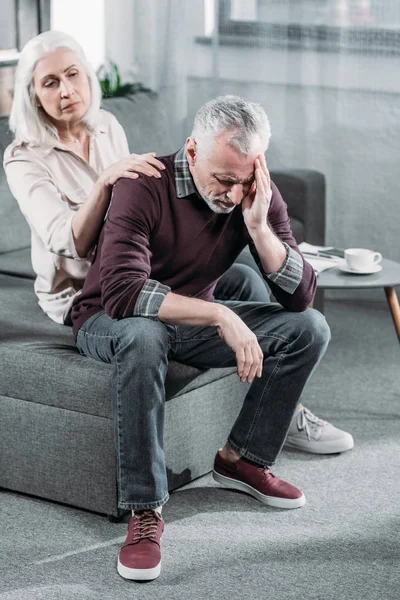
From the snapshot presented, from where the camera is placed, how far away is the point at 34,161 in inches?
103

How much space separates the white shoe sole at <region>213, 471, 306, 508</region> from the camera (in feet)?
7.77

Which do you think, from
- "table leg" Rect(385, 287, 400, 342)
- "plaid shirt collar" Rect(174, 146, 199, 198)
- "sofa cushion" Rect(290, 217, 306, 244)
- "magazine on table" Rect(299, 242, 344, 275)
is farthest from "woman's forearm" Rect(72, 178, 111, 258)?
"sofa cushion" Rect(290, 217, 306, 244)

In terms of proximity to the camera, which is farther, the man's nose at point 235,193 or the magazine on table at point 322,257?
the magazine on table at point 322,257

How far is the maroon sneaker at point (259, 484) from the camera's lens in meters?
2.37

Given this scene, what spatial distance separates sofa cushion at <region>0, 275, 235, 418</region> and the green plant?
1791mm

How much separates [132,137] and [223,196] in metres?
1.42

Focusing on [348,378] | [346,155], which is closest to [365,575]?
[348,378]

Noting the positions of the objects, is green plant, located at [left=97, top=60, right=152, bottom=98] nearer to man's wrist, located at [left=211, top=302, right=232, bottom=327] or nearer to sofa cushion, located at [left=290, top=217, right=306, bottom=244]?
sofa cushion, located at [left=290, top=217, right=306, bottom=244]

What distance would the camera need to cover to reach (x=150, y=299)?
7.08ft

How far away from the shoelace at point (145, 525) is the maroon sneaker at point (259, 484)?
320mm

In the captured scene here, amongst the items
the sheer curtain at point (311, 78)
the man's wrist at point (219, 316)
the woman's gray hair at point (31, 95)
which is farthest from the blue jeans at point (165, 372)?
the sheer curtain at point (311, 78)

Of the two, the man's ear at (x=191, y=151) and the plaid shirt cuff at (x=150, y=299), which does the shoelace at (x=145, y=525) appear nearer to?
the plaid shirt cuff at (x=150, y=299)

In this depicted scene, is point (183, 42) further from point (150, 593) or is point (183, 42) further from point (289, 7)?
point (150, 593)

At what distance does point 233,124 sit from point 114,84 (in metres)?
2.19
